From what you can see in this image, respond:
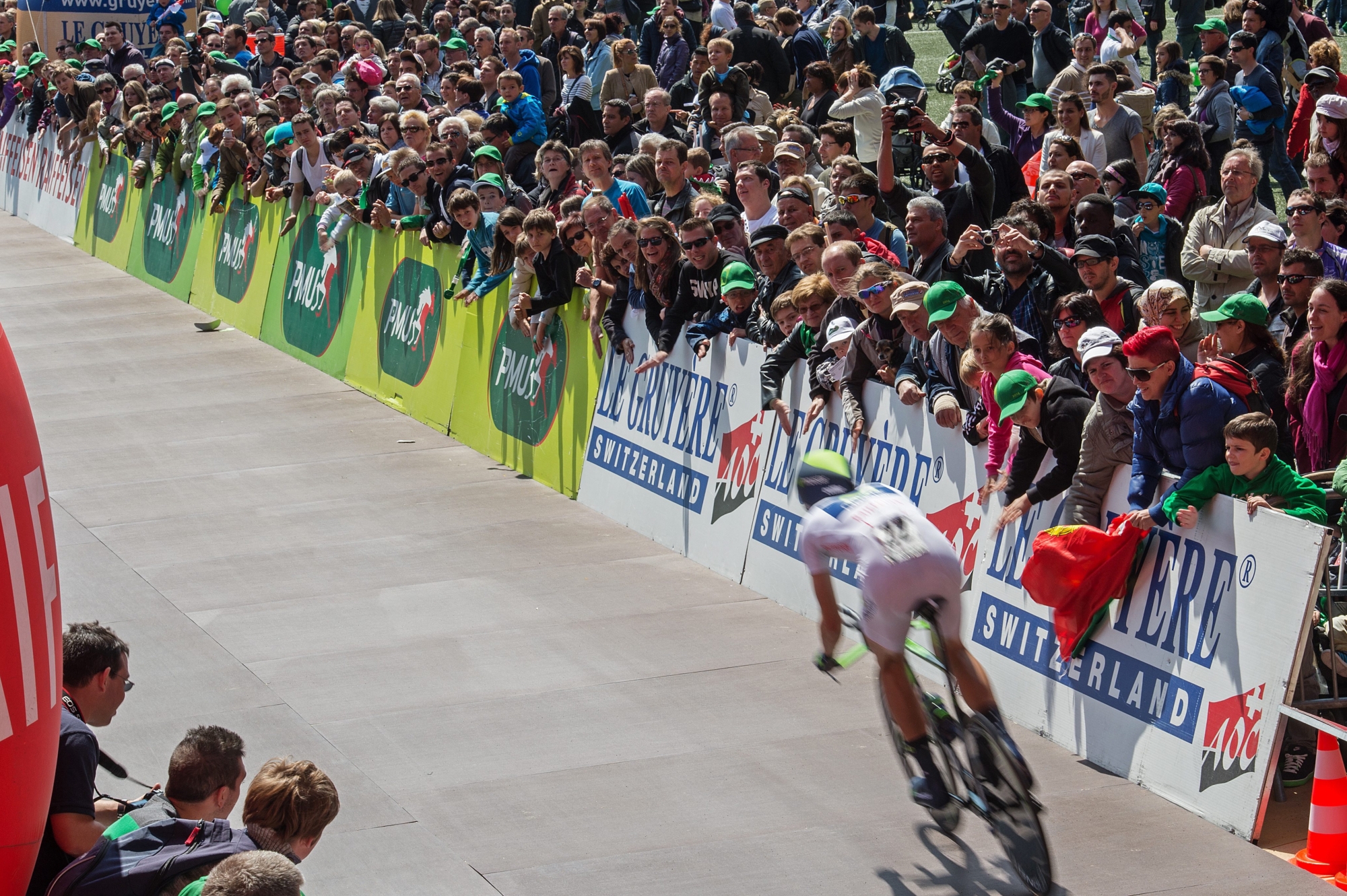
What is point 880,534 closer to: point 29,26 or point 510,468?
point 510,468

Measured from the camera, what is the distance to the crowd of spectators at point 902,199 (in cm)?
783

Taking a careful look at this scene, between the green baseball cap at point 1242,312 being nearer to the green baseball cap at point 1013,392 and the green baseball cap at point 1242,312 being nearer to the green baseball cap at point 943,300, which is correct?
the green baseball cap at point 1013,392

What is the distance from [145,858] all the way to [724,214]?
710cm

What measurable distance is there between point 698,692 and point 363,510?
452 centimetres

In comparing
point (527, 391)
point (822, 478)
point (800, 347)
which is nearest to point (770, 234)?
point (800, 347)

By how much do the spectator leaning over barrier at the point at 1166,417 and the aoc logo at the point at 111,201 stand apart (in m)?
18.4

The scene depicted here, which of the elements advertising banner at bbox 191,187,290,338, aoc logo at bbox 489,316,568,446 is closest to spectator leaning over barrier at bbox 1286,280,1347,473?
aoc logo at bbox 489,316,568,446

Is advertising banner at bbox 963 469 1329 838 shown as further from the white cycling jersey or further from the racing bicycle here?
the white cycling jersey

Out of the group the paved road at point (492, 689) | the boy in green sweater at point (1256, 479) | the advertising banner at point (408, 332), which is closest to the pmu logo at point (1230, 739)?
the paved road at point (492, 689)

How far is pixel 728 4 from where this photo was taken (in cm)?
1969

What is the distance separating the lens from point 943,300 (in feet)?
27.6

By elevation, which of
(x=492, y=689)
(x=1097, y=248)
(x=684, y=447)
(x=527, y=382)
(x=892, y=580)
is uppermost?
(x=1097, y=248)

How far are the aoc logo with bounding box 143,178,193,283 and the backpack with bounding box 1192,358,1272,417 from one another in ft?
51.8

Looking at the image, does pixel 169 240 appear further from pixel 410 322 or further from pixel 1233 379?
pixel 1233 379
